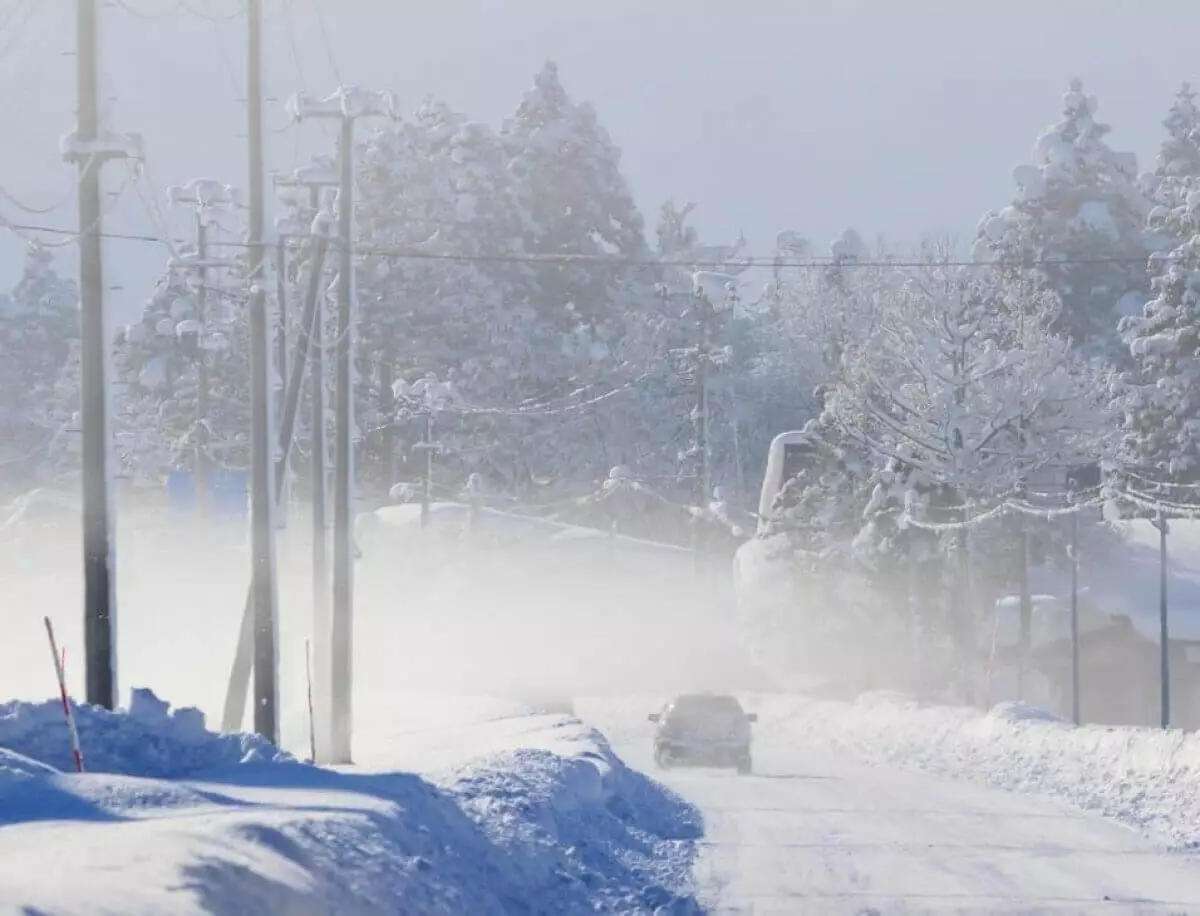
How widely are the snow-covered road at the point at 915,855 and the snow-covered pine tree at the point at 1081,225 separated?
164 feet

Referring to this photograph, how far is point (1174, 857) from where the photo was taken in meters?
21.1

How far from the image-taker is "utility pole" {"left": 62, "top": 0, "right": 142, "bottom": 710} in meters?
18.1

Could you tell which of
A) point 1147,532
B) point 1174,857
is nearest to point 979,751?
point 1174,857

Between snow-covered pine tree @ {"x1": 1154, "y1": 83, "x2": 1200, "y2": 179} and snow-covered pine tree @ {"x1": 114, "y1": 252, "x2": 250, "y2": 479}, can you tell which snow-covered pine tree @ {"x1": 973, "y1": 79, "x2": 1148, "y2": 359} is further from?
snow-covered pine tree @ {"x1": 114, "y1": 252, "x2": 250, "y2": 479}

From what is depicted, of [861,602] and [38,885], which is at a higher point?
[38,885]

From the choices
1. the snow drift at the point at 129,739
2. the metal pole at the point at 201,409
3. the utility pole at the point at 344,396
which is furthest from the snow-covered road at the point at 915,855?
the metal pole at the point at 201,409

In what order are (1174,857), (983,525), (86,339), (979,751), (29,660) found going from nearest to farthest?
1. (86,339)
2. (1174,857)
3. (979,751)
4. (983,525)
5. (29,660)

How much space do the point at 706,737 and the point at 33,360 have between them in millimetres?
81022

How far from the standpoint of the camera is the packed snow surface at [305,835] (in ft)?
34.9

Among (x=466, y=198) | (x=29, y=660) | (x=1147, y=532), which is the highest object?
(x=466, y=198)

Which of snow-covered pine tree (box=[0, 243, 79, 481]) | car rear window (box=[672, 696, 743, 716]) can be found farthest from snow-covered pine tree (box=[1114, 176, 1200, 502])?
snow-covered pine tree (box=[0, 243, 79, 481])

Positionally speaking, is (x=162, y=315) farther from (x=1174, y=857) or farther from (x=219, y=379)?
(x=1174, y=857)

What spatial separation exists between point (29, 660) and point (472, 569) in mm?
16117

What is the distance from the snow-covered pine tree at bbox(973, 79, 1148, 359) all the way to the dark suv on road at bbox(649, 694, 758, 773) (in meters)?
45.8
